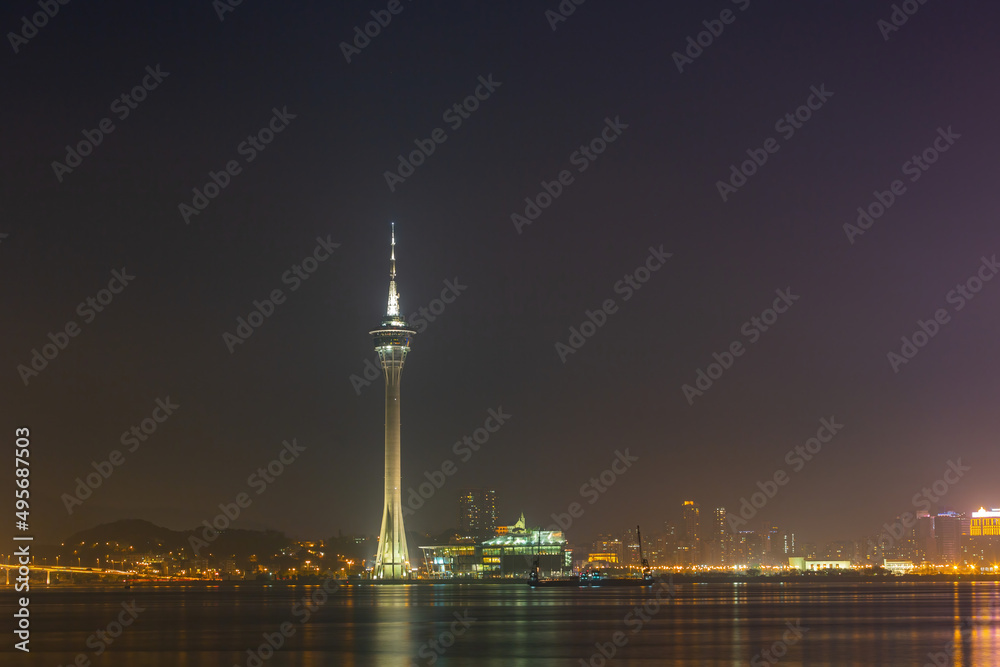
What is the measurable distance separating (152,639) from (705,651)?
28.9 m

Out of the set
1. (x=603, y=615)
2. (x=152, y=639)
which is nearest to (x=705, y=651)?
(x=152, y=639)

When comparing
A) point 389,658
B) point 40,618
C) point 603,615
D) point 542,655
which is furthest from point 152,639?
point 603,615

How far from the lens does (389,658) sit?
49.3 m

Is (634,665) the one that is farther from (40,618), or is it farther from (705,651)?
(40,618)

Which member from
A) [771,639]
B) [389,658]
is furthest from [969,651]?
[389,658]

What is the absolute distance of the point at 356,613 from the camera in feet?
287

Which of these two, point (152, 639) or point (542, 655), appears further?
point (152, 639)

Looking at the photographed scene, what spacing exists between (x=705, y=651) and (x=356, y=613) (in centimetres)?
4129

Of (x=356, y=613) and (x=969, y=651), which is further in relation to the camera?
(x=356, y=613)

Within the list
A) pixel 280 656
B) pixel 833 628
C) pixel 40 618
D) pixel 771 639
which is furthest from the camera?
pixel 40 618

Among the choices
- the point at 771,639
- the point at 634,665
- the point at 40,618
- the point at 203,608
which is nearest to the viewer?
the point at 634,665

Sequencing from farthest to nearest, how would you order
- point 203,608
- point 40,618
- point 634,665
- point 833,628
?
point 203,608, point 40,618, point 833,628, point 634,665

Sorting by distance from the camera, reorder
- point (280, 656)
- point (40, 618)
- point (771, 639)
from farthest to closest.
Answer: point (40, 618)
point (771, 639)
point (280, 656)

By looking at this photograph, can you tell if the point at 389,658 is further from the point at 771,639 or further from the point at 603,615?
the point at 603,615
